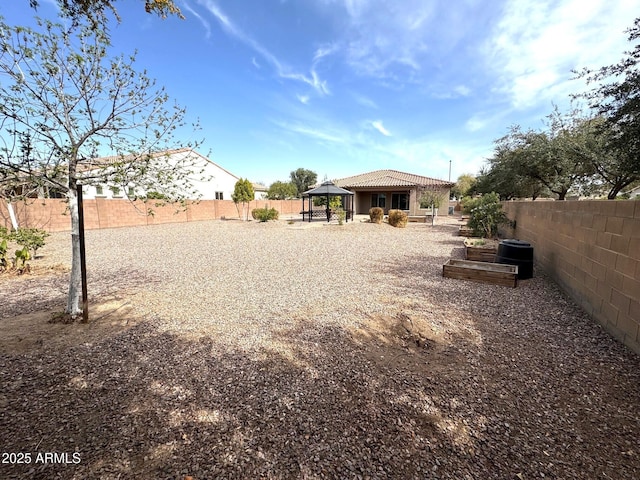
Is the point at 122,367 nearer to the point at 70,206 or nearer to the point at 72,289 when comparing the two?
the point at 72,289

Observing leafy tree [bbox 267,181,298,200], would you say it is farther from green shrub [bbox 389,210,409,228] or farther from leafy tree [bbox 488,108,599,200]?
leafy tree [bbox 488,108,599,200]

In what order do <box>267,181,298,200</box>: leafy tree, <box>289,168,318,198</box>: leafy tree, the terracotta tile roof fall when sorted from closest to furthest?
1. the terracotta tile roof
2. <box>267,181,298,200</box>: leafy tree
3. <box>289,168,318,198</box>: leafy tree

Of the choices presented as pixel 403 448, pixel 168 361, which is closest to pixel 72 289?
pixel 168 361

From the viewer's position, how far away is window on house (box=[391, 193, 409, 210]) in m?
26.7

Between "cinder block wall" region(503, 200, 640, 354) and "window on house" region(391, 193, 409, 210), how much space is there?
68.7 feet

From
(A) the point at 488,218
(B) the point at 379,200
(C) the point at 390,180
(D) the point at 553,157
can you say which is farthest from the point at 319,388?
(C) the point at 390,180

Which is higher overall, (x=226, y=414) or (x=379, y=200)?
(x=379, y=200)

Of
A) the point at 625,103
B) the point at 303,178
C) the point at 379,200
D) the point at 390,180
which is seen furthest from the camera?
the point at 303,178

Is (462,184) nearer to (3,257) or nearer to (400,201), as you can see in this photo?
(400,201)

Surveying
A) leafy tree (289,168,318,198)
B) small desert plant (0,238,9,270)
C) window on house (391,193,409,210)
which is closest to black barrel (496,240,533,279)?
small desert plant (0,238,9,270)

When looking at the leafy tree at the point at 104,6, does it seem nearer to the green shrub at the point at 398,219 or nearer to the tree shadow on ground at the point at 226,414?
the tree shadow on ground at the point at 226,414

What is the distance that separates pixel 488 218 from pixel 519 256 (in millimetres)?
5804

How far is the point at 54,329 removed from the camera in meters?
3.60

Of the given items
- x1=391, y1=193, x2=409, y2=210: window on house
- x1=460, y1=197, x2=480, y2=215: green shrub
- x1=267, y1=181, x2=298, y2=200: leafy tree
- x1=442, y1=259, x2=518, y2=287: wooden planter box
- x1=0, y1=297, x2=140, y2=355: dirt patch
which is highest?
x1=267, y1=181, x2=298, y2=200: leafy tree
